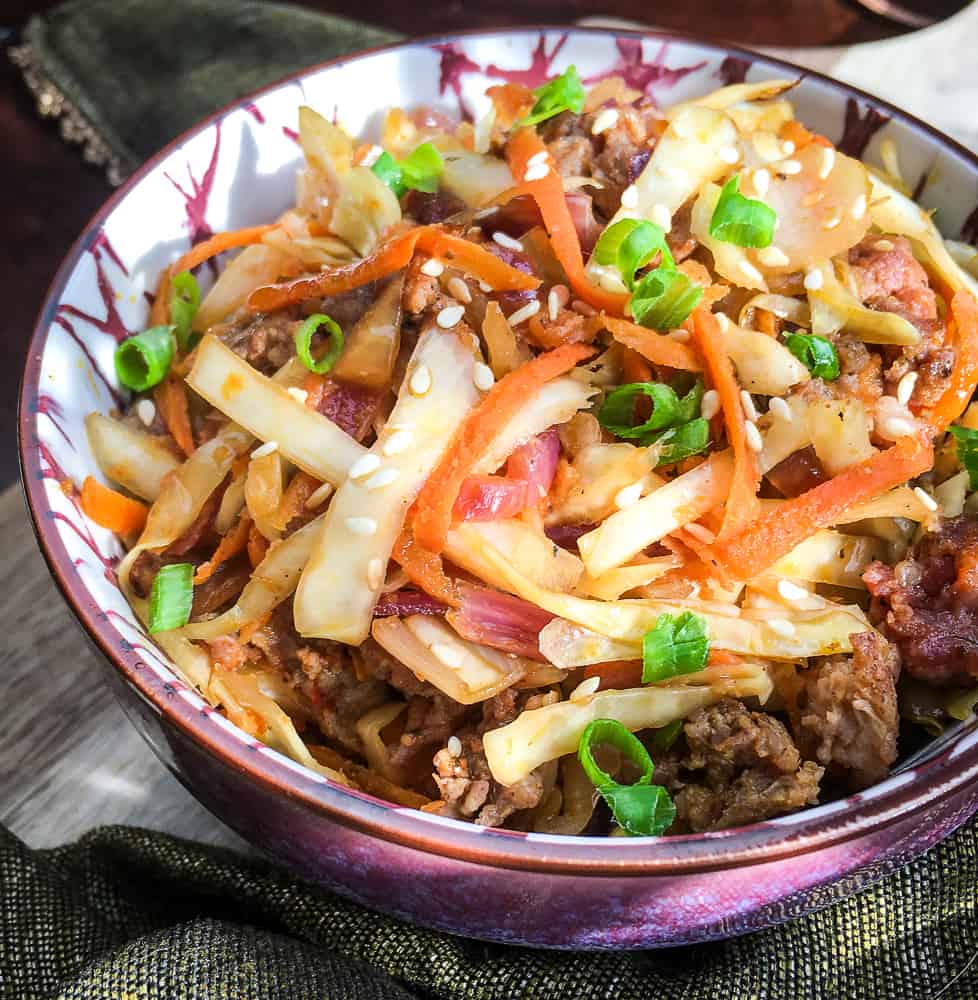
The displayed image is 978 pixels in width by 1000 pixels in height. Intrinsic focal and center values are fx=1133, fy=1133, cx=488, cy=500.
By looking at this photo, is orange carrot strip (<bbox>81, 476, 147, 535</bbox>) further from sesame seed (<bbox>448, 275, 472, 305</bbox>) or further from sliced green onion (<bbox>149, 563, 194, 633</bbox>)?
sesame seed (<bbox>448, 275, 472, 305</bbox>)

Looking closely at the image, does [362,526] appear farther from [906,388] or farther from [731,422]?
[906,388]

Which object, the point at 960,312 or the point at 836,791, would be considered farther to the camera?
the point at 960,312

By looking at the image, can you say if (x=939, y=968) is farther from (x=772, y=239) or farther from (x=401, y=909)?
(x=772, y=239)

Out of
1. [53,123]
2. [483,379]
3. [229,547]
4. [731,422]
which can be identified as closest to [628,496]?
[731,422]

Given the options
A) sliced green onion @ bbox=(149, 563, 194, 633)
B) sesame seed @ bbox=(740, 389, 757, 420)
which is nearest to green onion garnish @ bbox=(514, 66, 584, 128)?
sesame seed @ bbox=(740, 389, 757, 420)

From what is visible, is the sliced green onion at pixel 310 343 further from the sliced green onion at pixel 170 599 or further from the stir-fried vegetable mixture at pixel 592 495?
the sliced green onion at pixel 170 599

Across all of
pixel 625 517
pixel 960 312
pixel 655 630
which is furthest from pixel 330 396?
pixel 960 312
